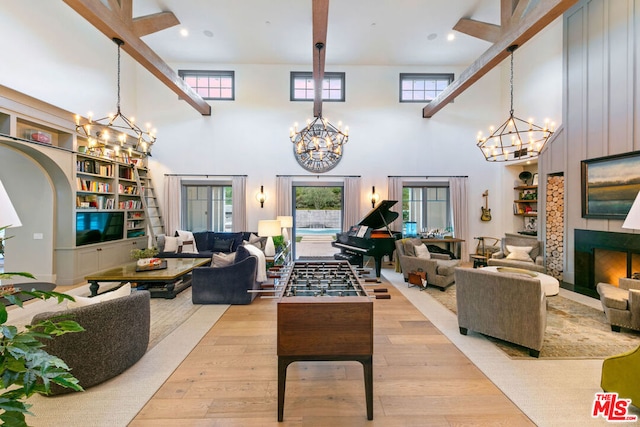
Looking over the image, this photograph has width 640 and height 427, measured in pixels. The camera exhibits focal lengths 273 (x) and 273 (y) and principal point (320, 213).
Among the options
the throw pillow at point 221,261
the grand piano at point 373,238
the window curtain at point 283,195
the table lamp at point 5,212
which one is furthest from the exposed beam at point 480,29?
the table lamp at point 5,212

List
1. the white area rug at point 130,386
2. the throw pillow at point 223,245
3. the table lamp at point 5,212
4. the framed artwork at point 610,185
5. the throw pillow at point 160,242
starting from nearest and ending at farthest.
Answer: the table lamp at point 5,212 < the white area rug at point 130,386 < the framed artwork at point 610,185 < the throw pillow at point 160,242 < the throw pillow at point 223,245

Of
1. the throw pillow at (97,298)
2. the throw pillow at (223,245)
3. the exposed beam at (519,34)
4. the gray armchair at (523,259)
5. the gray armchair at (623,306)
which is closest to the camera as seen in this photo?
the throw pillow at (97,298)

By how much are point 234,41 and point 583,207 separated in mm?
8131

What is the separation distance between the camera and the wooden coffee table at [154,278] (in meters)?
4.36

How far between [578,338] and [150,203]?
29.6ft

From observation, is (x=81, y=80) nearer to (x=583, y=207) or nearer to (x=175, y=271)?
(x=175, y=271)

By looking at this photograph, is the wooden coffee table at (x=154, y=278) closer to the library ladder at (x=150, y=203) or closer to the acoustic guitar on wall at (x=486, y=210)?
the library ladder at (x=150, y=203)

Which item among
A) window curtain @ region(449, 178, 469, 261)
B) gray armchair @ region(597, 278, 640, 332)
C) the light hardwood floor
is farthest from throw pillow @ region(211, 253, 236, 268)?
window curtain @ region(449, 178, 469, 261)

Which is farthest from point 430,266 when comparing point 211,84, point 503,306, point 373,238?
point 211,84

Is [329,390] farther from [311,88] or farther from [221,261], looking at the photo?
[311,88]

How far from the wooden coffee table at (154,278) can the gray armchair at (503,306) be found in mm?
4254

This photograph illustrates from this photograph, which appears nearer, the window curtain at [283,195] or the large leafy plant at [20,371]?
the large leafy plant at [20,371]

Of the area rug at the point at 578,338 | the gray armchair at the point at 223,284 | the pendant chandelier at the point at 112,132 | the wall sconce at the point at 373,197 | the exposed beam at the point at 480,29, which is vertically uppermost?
the exposed beam at the point at 480,29

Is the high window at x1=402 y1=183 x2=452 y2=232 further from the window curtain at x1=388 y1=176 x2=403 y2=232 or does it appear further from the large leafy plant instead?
the large leafy plant
